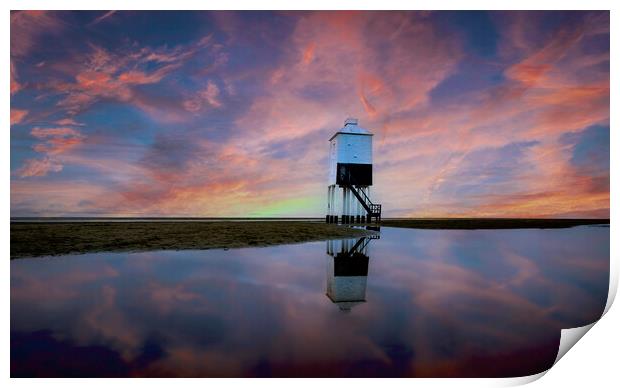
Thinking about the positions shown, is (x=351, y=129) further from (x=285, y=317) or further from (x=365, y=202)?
(x=285, y=317)

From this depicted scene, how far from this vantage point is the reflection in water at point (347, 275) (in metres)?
9.17

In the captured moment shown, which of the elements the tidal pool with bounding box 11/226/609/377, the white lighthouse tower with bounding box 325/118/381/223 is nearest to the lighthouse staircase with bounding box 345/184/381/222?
the white lighthouse tower with bounding box 325/118/381/223

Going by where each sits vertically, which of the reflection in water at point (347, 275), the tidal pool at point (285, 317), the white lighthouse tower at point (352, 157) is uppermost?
the white lighthouse tower at point (352, 157)

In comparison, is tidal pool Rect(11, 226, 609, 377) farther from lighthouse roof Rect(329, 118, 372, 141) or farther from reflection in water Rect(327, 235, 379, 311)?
lighthouse roof Rect(329, 118, 372, 141)

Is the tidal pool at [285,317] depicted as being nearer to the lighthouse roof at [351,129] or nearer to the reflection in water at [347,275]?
the reflection in water at [347,275]

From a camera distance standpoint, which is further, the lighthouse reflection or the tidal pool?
the lighthouse reflection

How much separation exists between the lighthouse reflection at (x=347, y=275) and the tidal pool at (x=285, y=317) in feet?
0.23

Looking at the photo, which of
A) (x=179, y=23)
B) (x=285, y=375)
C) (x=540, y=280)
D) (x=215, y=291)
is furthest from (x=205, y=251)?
(x=540, y=280)

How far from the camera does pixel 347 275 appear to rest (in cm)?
1205

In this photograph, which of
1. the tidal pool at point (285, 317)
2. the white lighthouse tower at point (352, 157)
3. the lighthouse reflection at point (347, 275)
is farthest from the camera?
the white lighthouse tower at point (352, 157)

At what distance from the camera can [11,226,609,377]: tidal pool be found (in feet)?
19.9

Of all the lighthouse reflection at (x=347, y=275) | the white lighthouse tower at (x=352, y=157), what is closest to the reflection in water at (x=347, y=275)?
the lighthouse reflection at (x=347, y=275)

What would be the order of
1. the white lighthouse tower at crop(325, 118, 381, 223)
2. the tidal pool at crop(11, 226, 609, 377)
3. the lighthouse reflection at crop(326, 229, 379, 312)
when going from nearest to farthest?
the tidal pool at crop(11, 226, 609, 377)
the lighthouse reflection at crop(326, 229, 379, 312)
the white lighthouse tower at crop(325, 118, 381, 223)

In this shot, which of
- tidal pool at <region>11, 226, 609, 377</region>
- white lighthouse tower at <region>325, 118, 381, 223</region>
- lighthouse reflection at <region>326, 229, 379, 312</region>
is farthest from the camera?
white lighthouse tower at <region>325, 118, 381, 223</region>
